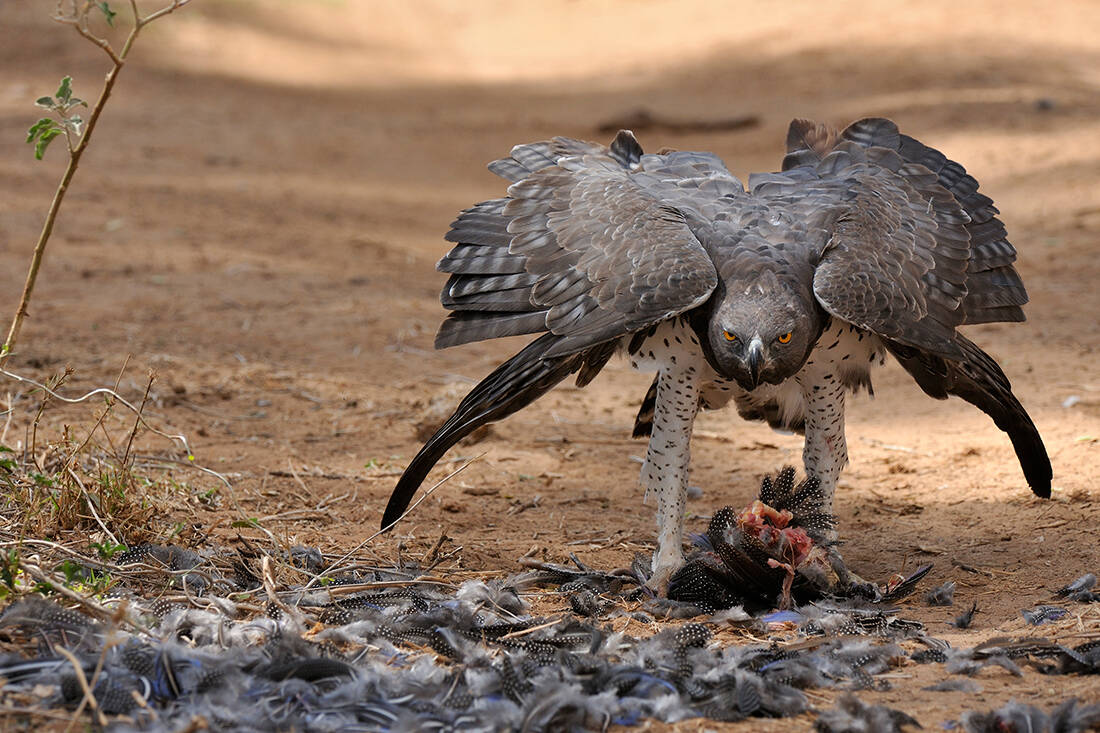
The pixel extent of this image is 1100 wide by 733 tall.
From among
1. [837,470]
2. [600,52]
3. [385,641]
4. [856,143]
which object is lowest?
[385,641]

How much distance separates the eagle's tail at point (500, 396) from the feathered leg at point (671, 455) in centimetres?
35

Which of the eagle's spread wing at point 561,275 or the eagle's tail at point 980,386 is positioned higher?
the eagle's spread wing at point 561,275

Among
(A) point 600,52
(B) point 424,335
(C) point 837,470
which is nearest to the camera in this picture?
(C) point 837,470

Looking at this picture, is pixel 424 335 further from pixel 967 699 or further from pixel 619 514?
pixel 967 699

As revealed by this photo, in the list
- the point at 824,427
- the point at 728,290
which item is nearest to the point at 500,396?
the point at 728,290

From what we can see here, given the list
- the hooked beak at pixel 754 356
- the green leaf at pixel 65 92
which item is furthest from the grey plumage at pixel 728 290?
the green leaf at pixel 65 92

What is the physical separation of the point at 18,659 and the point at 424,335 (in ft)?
16.4

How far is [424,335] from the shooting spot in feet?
25.3

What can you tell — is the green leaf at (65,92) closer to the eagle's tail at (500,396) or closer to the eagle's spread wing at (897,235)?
the eagle's tail at (500,396)

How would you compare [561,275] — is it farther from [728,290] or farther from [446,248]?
[446,248]

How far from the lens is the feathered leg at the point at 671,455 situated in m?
4.03

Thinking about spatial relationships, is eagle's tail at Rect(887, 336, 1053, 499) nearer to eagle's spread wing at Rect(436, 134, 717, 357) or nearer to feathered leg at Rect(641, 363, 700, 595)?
feathered leg at Rect(641, 363, 700, 595)

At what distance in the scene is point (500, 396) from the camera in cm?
377

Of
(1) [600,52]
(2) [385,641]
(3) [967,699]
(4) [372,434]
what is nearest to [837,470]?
(3) [967,699]
